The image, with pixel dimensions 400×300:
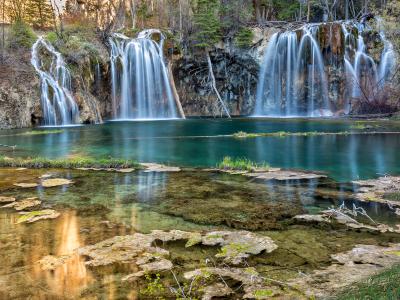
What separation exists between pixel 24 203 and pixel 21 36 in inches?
1130

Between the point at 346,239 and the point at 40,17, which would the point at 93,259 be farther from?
the point at 40,17

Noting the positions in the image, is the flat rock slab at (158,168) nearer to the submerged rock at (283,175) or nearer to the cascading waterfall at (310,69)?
the submerged rock at (283,175)

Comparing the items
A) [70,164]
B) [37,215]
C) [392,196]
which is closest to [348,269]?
[392,196]

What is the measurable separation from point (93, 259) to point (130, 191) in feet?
12.0

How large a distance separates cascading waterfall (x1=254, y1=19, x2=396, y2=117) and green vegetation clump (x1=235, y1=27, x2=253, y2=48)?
1.84 metres

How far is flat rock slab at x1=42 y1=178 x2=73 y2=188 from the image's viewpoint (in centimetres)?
881

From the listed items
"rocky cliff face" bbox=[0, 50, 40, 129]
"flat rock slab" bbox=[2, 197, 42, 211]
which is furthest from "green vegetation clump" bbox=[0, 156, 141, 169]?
"rocky cliff face" bbox=[0, 50, 40, 129]

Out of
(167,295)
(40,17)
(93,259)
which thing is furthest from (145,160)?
(40,17)

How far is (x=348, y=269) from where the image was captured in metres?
4.25

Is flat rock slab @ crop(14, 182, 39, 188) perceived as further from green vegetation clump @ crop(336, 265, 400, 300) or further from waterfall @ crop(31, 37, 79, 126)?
waterfall @ crop(31, 37, 79, 126)

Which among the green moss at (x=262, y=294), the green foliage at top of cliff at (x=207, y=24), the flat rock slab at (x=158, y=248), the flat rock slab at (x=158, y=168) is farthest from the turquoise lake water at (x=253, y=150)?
the green foliage at top of cliff at (x=207, y=24)

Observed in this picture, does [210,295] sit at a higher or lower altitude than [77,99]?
lower

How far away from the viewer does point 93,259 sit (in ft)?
15.1

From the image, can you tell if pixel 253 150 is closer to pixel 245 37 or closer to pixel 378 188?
pixel 378 188
